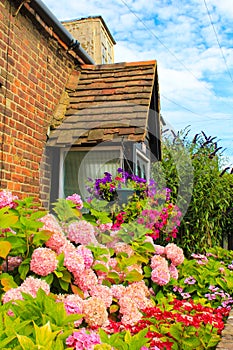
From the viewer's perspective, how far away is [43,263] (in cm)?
235

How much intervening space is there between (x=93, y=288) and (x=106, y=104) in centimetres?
429

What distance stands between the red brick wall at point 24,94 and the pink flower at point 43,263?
2634mm

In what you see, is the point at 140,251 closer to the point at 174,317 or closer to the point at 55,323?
the point at 174,317

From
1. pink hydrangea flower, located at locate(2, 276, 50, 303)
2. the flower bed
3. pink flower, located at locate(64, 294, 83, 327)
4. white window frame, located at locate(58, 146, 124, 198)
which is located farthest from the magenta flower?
white window frame, located at locate(58, 146, 124, 198)

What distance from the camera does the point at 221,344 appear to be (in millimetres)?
2234

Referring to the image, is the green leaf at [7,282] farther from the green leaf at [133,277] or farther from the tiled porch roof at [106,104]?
the tiled porch roof at [106,104]

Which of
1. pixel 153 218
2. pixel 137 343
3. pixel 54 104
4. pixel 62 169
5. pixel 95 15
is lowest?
pixel 137 343

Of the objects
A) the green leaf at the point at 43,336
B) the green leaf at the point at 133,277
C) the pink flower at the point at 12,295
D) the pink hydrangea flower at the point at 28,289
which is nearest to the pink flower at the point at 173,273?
the green leaf at the point at 133,277

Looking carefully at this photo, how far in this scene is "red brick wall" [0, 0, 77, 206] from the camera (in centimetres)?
500

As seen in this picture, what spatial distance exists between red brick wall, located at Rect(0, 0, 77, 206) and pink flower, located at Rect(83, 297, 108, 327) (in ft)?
9.56

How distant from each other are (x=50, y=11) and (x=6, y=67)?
1.30 m

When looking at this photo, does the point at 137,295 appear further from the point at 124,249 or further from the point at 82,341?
the point at 82,341

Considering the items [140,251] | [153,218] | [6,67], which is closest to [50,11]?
[6,67]

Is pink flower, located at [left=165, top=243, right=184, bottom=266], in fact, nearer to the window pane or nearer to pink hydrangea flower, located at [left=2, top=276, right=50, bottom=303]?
pink hydrangea flower, located at [left=2, top=276, right=50, bottom=303]
